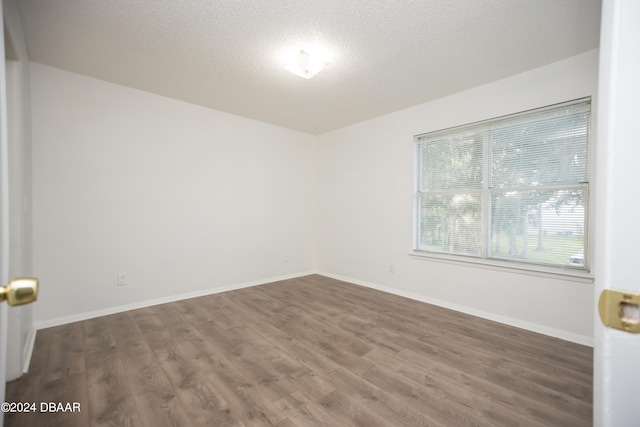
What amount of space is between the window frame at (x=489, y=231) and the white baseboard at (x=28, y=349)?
387cm

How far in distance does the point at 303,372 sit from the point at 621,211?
1.97m

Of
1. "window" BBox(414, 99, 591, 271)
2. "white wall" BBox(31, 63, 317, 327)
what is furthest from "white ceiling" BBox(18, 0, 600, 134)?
"window" BBox(414, 99, 591, 271)

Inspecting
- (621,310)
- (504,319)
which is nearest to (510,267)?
(504,319)

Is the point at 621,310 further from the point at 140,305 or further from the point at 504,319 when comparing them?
the point at 140,305

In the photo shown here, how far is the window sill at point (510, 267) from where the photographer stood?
2390 mm

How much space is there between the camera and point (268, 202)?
14.5 ft

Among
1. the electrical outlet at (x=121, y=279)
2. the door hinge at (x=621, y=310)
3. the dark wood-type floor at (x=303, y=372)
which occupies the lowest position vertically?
the dark wood-type floor at (x=303, y=372)

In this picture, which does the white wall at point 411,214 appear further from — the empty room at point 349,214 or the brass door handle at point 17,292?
the brass door handle at point 17,292

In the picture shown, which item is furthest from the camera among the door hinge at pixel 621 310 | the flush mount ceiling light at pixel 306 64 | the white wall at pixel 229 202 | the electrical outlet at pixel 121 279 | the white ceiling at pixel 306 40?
the electrical outlet at pixel 121 279

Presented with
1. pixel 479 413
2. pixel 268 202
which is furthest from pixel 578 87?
pixel 268 202

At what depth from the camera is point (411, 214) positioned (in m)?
3.63

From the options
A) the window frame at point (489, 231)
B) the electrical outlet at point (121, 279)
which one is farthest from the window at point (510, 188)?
the electrical outlet at point (121, 279)

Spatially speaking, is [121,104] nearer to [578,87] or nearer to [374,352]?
[374,352]

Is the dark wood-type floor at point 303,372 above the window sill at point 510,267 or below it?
below
